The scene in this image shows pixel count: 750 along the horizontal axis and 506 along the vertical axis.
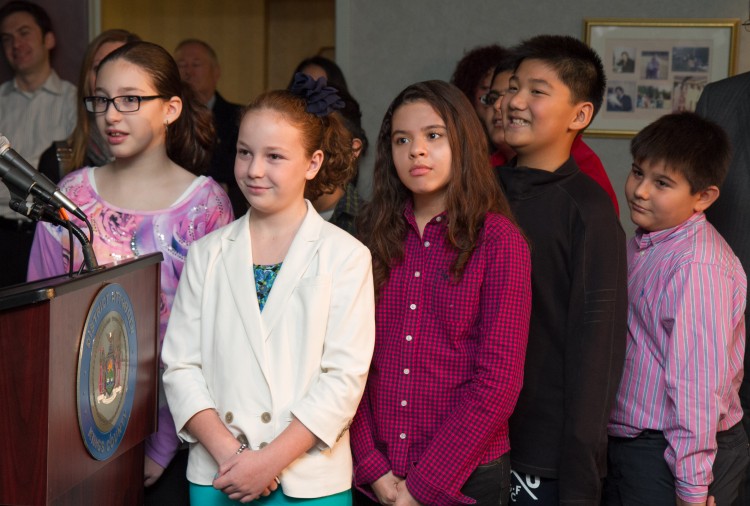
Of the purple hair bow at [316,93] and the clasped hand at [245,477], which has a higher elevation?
the purple hair bow at [316,93]

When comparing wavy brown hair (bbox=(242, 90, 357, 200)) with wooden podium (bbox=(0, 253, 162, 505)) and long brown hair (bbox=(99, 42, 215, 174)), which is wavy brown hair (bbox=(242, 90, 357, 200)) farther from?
wooden podium (bbox=(0, 253, 162, 505))

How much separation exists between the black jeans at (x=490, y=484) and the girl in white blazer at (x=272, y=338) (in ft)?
0.85

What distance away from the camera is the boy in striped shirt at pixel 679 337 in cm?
192

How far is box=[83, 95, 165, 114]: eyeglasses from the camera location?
1988mm

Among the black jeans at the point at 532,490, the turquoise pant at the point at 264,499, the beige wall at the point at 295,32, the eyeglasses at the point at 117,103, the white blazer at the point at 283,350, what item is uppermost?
the beige wall at the point at 295,32

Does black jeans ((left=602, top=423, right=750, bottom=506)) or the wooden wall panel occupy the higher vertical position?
the wooden wall panel

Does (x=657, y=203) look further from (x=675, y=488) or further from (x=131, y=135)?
(x=131, y=135)

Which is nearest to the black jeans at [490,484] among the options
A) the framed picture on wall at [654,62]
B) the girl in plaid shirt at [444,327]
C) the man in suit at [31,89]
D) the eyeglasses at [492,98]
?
the girl in plaid shirt at [444,327]

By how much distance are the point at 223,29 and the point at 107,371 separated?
4.77 meters

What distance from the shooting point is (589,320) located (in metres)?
1.89

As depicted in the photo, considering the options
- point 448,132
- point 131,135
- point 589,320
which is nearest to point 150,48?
point 131,135

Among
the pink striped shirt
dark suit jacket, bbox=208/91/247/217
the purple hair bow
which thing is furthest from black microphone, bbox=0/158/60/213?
dark suit jacket, bbox=208/91/247/217

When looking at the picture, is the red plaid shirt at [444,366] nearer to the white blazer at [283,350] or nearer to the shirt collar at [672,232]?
the white blazer at [283,350]

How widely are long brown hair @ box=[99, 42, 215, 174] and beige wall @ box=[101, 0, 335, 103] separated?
3691 mm
